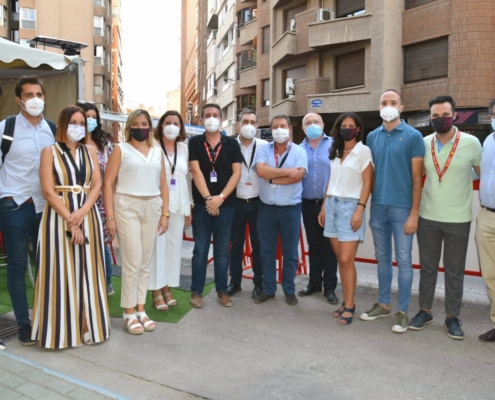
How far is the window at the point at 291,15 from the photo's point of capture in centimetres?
2495

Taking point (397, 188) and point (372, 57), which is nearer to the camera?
point (397, 188)

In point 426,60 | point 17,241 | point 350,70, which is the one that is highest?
point 350,70

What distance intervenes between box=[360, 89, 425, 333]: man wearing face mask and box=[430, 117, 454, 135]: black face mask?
17 cm

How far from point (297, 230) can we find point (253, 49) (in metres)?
29.6

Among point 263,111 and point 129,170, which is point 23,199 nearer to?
point 129,170

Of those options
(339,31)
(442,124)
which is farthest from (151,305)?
(339,31)

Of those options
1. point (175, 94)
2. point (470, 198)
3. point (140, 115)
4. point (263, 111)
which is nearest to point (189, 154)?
point (140, 115)

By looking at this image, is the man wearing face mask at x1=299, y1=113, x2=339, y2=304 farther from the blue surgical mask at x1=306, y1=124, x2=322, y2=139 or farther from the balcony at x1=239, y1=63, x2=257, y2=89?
the balcony at x1=239, y1=63, x2=257, y2=89

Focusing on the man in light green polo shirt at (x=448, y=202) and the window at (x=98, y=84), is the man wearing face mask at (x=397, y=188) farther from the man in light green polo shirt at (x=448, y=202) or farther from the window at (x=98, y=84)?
the window at (x=98, y=84)

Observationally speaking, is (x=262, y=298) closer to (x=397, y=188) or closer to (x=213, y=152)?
(x=213, y=152)

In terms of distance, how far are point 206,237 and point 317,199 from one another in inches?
54.4

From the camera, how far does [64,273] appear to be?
397 centimetres

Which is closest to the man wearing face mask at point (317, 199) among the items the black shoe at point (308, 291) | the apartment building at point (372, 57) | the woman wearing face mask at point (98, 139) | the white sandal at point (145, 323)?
the black shoe at point (308, 291)

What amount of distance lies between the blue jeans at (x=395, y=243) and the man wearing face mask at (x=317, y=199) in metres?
0.84
